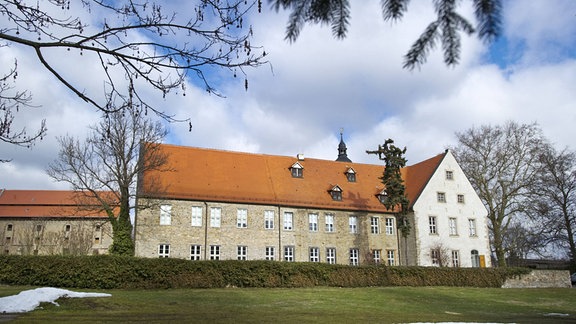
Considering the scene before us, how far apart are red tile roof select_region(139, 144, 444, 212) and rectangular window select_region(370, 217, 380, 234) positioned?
78 centimetres

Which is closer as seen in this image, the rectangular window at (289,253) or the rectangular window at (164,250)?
the rectangular window at (164,250)

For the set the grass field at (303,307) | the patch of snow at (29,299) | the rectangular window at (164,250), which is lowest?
the grass field at (303,307)

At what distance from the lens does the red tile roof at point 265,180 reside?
110ft

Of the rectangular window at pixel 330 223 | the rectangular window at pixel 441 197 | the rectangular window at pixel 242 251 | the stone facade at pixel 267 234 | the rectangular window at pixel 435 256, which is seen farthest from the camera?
the rectangular window at pixel 441 197

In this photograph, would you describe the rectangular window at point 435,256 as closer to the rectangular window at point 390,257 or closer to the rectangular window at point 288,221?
the rectangular window at point 390,257

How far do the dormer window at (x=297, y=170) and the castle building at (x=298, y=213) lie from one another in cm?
8

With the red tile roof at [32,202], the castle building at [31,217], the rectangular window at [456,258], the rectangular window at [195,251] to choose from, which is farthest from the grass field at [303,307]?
the red tile roof at [32,202]

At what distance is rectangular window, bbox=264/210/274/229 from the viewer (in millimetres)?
34000

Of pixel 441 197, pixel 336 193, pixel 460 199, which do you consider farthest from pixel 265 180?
pixel 460 199

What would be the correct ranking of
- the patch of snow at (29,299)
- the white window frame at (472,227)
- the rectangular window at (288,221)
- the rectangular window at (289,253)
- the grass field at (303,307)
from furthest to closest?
the white window frame at (472,227), the rectangular window at (288,221), the rectangular window at (289,253), the patch of snow at (29,299), the grass field at (303,307)

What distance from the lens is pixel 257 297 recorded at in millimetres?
19859

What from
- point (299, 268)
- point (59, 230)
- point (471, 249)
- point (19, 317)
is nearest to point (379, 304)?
point (299, 268)

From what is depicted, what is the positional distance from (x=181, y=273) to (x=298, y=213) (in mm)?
13395

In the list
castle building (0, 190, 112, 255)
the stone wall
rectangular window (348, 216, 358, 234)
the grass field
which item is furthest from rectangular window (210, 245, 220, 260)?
castle building (0, 190, 112, 255)
